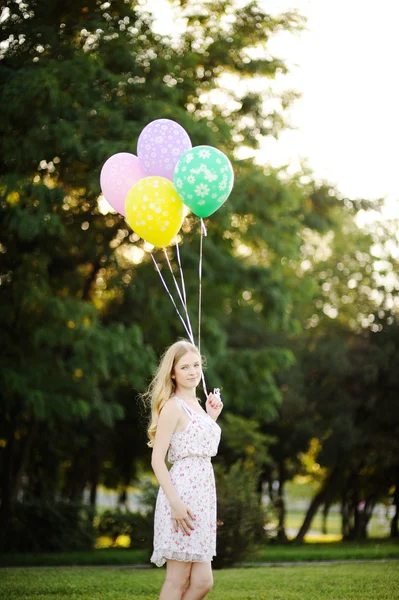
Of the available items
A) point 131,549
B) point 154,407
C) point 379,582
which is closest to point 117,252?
point 131,549

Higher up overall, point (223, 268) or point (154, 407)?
point (154, 407)

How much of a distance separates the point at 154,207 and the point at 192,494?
97.6 inches

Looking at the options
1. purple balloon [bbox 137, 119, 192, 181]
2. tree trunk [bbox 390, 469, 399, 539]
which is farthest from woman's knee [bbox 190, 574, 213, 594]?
tree trunk [bbox 390, 469, 399, 539]

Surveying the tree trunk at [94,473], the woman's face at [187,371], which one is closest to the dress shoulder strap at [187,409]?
the woman's face at [187,371]

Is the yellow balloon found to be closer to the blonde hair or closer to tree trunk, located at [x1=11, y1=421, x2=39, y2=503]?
the blonde hair

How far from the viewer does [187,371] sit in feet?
15.3

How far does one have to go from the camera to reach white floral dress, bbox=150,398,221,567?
4387 mm

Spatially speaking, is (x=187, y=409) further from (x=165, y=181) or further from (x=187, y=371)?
(x=165, y=181)

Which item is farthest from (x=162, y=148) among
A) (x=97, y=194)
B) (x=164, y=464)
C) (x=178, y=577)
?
(x=97, y=194)

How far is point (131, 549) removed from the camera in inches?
682

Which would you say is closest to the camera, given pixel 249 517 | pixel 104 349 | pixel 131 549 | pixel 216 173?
pixel 216 173

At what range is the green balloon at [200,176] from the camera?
19.7ft

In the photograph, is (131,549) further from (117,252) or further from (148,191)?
(148,191)

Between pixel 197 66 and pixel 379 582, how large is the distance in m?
9.93
